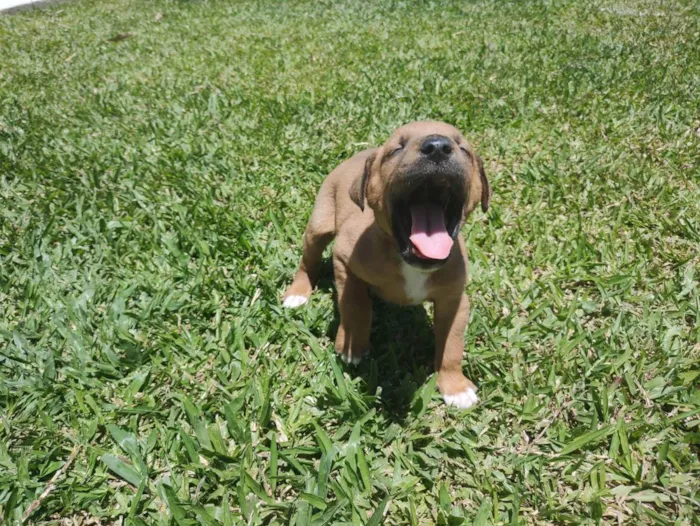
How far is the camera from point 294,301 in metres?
3.09

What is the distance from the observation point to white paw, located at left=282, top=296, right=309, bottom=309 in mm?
3074

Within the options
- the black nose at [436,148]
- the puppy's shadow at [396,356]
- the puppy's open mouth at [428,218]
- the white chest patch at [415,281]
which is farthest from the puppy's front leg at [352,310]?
the black nose at [436,148]

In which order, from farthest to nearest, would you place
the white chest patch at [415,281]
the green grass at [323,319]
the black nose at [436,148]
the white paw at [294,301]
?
the white paw at [294,301], the white chest patch at [415,281], the green grass at [323,319], the black nose at [436,148]

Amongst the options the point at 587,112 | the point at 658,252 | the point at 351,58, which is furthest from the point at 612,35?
the point at 658,252

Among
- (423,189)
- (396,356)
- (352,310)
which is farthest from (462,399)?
(423,189)

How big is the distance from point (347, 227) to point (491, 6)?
375 inches

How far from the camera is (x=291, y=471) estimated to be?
2188 mm

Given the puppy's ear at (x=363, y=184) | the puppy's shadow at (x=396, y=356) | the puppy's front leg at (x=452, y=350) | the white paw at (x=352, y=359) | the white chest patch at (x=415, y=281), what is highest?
the puppy's ear at (x=363, y=184)

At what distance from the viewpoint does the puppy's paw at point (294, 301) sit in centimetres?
307

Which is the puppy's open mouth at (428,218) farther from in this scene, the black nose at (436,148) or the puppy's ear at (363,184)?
the puppy's ear at (363,184)

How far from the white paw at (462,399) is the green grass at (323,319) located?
0.05 m

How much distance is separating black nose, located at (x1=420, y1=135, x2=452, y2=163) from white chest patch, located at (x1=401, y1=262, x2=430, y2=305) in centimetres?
51

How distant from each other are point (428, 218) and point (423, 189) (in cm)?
13

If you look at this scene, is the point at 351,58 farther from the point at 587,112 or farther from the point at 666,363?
the point at 666,363
